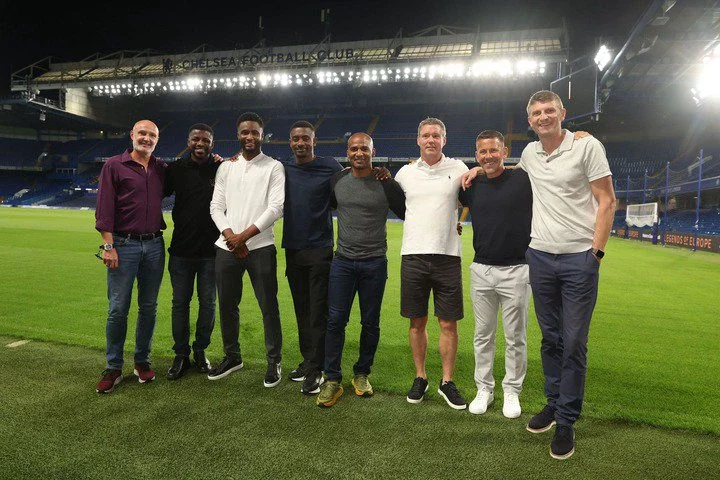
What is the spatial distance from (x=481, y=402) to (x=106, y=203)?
313 cm

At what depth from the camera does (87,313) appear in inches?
218

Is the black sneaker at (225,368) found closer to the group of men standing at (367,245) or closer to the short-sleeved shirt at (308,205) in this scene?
the group of men standing at (367,245)

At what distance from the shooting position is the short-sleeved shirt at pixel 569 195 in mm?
2715

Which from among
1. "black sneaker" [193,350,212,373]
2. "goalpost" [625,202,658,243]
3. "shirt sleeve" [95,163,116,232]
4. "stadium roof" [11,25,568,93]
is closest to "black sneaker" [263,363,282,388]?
"black sneaker" [193,350,212,373]

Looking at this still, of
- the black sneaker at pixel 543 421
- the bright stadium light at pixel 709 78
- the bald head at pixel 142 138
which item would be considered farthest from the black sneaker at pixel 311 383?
the bright stadium light at pixel 709 78

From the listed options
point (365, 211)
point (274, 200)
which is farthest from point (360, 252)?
point (274, 200)

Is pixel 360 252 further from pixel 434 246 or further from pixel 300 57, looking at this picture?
pixel 300 57

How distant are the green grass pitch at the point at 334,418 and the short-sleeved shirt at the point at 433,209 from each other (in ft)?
3.74

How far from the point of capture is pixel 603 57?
16266 mm

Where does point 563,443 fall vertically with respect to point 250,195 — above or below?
below

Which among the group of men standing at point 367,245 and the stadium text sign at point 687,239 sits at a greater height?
the group of men standing at point 367,245

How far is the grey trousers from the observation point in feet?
11.7

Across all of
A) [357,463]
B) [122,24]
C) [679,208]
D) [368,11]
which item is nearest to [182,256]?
[357,463]

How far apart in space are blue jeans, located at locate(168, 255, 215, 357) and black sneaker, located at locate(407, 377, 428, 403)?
1.79m
